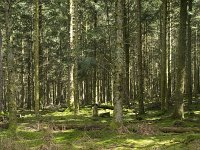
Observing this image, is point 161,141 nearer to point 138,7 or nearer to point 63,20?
point 138,7

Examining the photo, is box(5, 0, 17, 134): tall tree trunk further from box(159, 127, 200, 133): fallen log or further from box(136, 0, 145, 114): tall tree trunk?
box(136, 0, 145, 114): tall tree trunk

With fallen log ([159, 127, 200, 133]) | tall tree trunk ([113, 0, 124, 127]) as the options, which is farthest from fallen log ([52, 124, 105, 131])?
fallen log ([159, 127, 200, 133])

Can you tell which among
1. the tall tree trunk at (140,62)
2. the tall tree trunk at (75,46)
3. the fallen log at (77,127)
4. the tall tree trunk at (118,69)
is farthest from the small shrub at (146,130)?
the tall tree trunk at (75,46)

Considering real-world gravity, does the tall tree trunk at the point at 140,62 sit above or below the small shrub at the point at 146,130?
above

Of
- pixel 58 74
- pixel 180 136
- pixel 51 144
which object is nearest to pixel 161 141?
pixel 180 136

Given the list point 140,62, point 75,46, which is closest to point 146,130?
point 140,62

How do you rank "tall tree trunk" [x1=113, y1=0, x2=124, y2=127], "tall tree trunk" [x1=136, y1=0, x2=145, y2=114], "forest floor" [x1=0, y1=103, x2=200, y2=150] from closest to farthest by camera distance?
"forest floor" [x1=0, y1=103, x2=200, y2=150] → "tall tree trunk" [x1=113, y1=0, x2=124, y2=127] → "tall tree trunk" [x1=136, y1=0, x2=145, y2=114]

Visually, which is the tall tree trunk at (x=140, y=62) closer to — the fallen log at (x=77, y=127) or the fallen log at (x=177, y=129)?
the fallen log at (x=77, y=127)

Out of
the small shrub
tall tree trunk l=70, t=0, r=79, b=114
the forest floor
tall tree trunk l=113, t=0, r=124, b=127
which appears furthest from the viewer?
tall tree trunk l=70, t=0, r=79, b=114

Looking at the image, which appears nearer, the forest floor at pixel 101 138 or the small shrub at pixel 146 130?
the forest floor at pixel 101 138

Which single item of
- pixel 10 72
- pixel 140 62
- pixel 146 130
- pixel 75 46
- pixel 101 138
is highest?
pixel 75 46

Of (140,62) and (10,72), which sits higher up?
(140,62)

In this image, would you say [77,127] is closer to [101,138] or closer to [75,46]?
[101,138]

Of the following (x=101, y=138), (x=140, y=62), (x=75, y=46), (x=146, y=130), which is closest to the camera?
(x=101, y=138)
